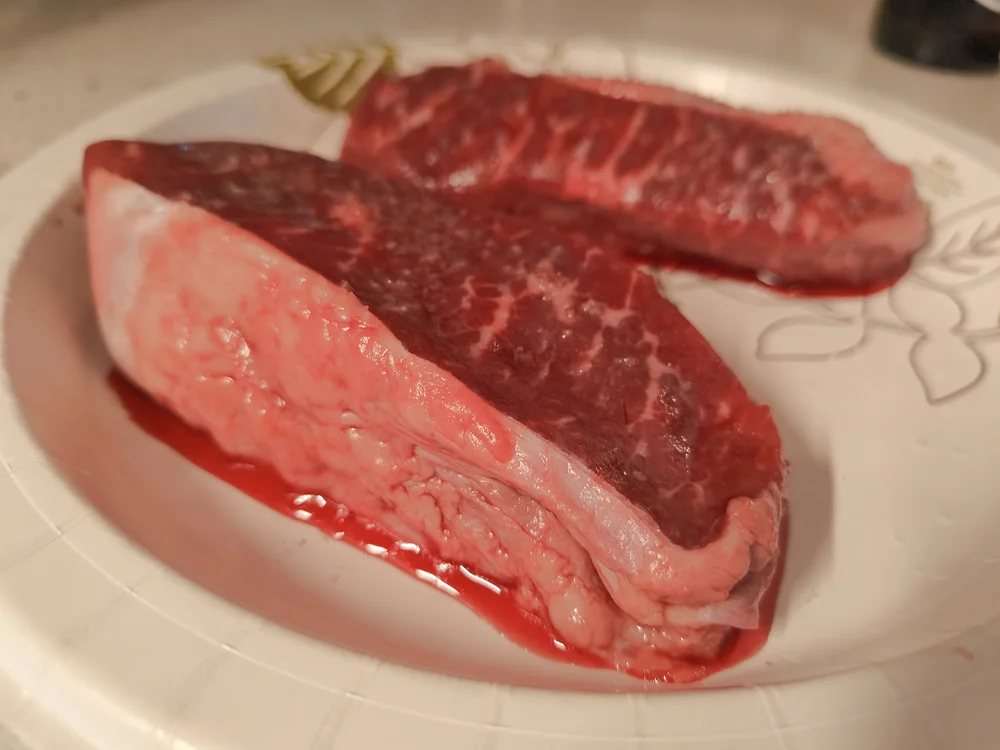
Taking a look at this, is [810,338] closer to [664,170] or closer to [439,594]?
[664,170]

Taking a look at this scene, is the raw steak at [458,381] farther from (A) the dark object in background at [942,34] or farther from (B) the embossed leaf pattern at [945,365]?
(A) the dark object in background at [942,34]

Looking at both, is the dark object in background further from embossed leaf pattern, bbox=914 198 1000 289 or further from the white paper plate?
→ embossed leaf pattern, bbox=914 198 1000 289

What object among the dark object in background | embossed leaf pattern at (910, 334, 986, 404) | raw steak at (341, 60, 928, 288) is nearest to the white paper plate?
embossed leaf pattern at (910, 334, 986, 404)

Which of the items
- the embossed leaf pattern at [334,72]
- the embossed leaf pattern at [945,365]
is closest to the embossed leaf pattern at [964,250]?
the embossed leaf pattern at [945,365]

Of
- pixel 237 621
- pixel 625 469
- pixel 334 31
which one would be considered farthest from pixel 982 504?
pixel 334 31

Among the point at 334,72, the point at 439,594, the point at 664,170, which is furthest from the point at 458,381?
the point at 334,72

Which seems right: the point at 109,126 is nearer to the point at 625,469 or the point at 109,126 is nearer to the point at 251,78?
the point at 251,78
